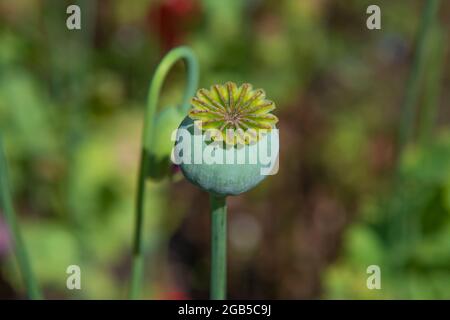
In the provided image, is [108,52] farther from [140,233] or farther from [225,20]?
[140,233]

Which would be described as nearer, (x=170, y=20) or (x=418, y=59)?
(x=418, y=59)

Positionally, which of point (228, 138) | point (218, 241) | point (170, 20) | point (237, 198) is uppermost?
point (170, 20)

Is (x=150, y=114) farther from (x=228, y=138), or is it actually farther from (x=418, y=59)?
(x=418, y=59)

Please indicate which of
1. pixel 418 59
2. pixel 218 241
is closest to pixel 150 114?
pixel 218 241

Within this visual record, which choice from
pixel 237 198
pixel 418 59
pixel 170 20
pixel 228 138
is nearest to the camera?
pixel 228 138

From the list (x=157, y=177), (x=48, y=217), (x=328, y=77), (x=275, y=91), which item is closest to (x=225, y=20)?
(x=275, y=91)

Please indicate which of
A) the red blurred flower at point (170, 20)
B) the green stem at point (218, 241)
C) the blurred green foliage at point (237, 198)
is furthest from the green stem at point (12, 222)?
the red blurred flower at point (170, 20)
